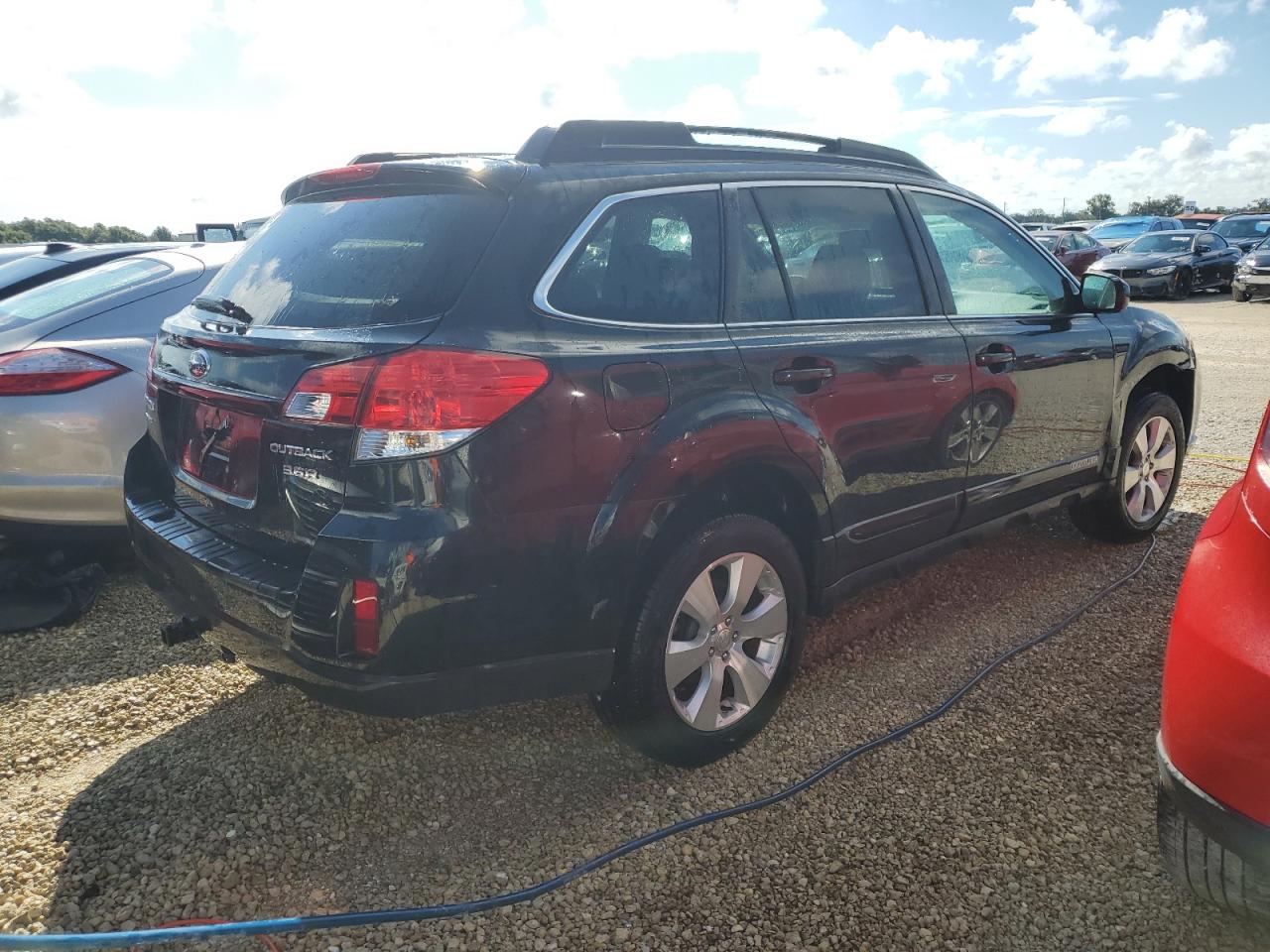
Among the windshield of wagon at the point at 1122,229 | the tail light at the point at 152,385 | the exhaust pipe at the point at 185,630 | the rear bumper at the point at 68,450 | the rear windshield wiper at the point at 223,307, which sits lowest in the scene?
the exhaust pipe at the point at 185,630

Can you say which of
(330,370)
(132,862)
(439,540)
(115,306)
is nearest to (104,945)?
(132,862)

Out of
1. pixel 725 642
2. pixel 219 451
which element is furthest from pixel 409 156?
pixel 725 642

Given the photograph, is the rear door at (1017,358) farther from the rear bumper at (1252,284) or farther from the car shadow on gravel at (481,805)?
the rear bumper at (1252,284)

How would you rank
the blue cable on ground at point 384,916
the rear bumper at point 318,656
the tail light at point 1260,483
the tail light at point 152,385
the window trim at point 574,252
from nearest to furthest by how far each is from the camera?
the tail light at point 1260,483 → the blue cable on ground at point 384,916 → the rear bumper at point 318,656 → the window trim at point 574,252 → the tail light at point 152,385

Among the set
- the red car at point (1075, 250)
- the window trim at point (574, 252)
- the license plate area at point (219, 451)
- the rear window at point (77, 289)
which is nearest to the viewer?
the window trim at point (574, 252)

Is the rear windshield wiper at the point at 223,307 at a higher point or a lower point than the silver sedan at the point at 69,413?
higher

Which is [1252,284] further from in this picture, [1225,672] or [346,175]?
[346,175]

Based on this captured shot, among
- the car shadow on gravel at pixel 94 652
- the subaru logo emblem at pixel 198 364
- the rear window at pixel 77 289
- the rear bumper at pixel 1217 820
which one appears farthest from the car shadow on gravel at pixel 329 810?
the rear window at pixel 77 289

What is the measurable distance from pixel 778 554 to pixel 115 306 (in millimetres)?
3315

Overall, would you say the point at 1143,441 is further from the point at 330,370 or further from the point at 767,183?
the point at 330,370

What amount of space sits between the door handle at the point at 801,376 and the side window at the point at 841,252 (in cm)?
18

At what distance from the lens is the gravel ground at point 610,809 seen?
2203mm

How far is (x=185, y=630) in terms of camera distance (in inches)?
105

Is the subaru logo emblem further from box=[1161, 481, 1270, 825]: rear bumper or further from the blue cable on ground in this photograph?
box=[1161, 481, 1270, 825]: rear bumper
